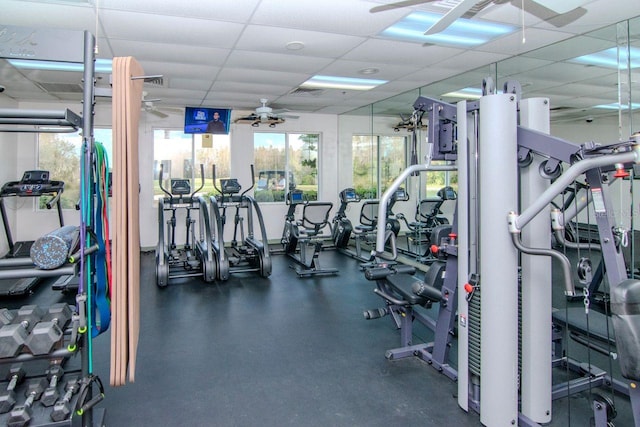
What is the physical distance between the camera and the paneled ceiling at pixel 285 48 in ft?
10.7

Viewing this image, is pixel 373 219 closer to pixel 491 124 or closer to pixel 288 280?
pixel 288 280

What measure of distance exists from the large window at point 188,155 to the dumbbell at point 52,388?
595cm

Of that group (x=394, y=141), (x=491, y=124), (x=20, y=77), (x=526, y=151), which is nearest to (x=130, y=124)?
(x=491, y=124)

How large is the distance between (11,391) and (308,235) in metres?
4.62

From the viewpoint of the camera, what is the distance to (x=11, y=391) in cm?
196

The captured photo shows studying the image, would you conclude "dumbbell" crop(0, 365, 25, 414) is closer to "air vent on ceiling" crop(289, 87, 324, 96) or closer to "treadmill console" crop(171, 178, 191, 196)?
"treadmill console" crop(171, 178, 191, 196)

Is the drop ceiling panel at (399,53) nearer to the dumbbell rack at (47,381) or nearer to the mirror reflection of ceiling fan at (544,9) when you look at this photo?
the mirror reflection of ceiling fan at (544,9)

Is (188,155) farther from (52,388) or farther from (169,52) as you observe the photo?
(52,388)

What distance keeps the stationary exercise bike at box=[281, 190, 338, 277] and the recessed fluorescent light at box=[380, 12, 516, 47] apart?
305cm

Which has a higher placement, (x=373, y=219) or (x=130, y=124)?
(x=130, y=124)

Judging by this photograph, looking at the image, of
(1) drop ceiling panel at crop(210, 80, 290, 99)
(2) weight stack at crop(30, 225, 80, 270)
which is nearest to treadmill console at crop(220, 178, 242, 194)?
(1) drop ceiling panel at crop(210, 80, 290, 99)

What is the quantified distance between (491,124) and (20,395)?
2.76 m

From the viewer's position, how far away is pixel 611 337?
2.47m

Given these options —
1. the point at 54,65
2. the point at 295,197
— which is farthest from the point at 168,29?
the point at 295,197
